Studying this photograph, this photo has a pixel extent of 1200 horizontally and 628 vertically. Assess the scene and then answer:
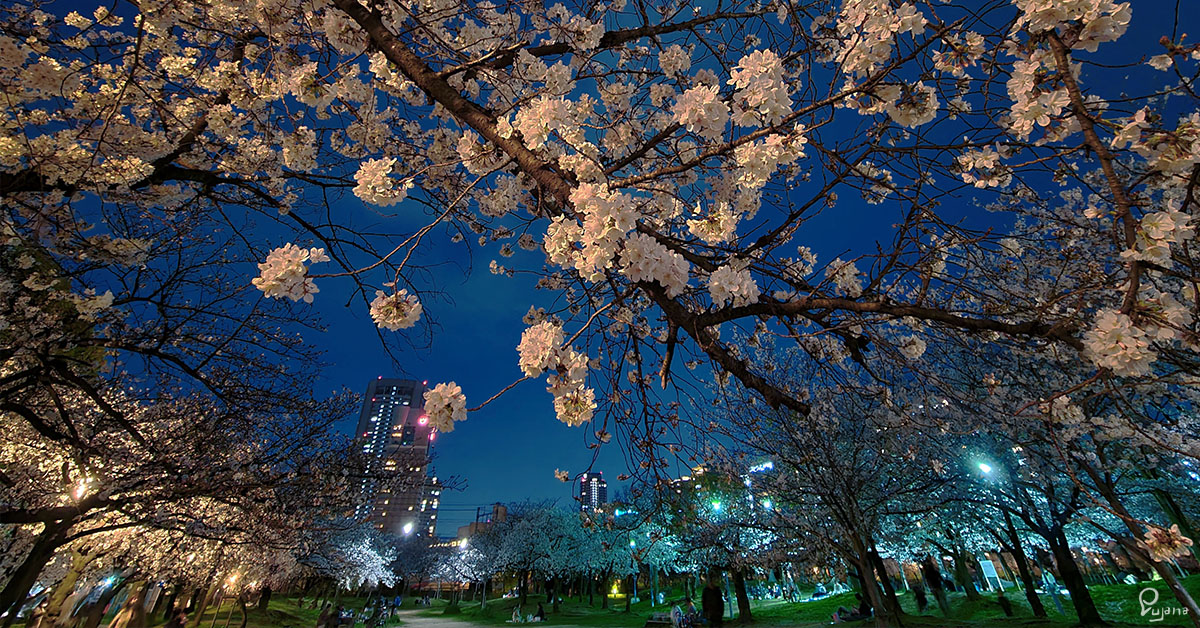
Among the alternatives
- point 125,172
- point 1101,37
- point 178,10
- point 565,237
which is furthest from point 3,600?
point 1101,37

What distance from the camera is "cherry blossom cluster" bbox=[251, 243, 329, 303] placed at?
80.8 inches

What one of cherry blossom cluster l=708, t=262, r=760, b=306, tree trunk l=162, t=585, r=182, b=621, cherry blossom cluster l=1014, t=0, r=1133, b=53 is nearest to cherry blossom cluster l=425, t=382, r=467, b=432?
cherry blossom cluster l=708, t=262, r=760, b=306

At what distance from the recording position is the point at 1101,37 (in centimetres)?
191

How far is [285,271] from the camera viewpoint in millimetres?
2070

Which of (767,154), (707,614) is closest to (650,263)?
(767,154)

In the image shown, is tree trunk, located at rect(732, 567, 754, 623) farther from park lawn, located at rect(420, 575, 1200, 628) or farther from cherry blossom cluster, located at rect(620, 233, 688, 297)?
cherry blossom cluster, located at rect(620, 233, 688, 297)

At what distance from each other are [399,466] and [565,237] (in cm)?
1060

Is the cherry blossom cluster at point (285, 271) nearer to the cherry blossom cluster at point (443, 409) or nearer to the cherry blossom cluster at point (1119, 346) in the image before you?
the cherry blossom cluster at point (443, 409)
